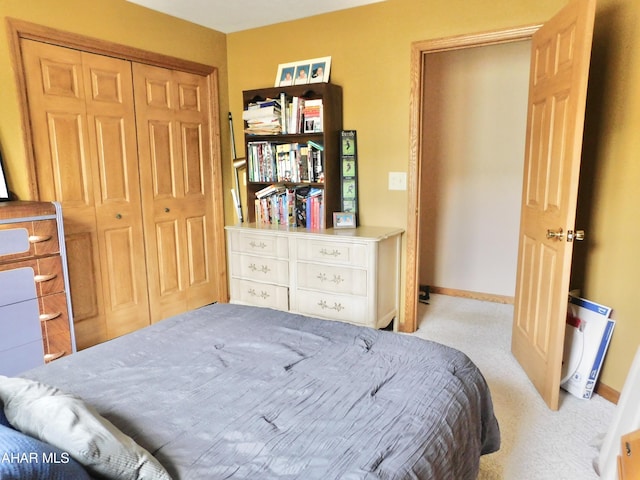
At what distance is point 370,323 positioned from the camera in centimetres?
289

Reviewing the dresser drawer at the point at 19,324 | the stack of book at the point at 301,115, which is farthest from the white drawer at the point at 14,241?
the stack of book at the point at 301,115

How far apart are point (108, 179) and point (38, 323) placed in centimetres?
106

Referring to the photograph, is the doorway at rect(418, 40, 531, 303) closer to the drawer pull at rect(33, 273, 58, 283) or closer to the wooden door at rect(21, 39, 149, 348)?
the wooden door at rect(21, 39, 149, 348)

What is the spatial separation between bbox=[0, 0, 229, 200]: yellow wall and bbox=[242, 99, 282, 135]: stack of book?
0.47 metres

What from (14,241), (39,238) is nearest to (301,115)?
(39,238)

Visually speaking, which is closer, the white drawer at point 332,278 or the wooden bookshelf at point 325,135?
the white drawer at point 332,278

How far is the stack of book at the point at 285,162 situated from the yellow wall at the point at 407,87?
13.5 inches

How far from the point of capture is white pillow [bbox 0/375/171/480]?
0.87 m

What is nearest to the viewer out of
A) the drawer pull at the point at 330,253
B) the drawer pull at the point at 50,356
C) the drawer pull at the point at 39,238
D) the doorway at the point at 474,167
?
the drawer pull at the point at 39,238

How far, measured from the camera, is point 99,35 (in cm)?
279

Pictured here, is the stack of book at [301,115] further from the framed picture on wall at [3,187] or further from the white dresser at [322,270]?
the framed picture on wall at [3,187]

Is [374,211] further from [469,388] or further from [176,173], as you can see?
[469,388]

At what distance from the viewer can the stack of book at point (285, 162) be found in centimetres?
316
